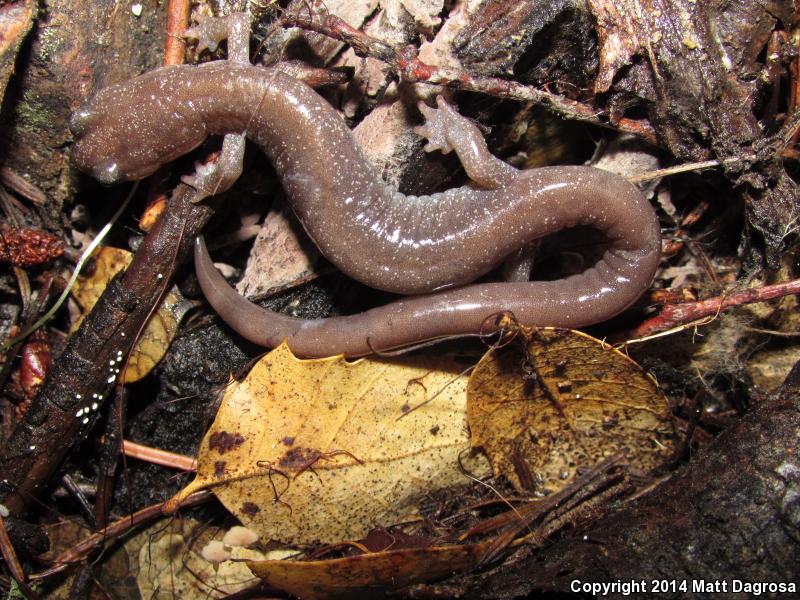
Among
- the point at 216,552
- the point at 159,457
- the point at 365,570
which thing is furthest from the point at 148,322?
the point at 365,570

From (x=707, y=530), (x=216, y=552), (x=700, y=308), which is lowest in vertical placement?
(x=216, y=552)

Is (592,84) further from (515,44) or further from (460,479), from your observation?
(460,479)

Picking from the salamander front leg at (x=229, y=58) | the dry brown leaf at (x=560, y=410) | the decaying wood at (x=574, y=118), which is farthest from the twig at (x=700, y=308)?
the salamander front leg at (x=229, y=58)

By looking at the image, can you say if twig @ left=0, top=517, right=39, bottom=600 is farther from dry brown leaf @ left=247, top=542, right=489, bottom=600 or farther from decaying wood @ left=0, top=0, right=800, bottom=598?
dry brown leaf @ left=247, top=542, right=489, bottom=600

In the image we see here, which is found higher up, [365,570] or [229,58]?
[229,58]

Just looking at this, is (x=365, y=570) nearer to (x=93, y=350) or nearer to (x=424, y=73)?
(x=93, y=350)

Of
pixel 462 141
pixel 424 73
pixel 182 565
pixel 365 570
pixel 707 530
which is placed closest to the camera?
pixel 707 530

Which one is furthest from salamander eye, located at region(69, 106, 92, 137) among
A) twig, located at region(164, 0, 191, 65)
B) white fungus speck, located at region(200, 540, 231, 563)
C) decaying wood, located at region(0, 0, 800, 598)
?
white fungus speck, located at region(200, 540, 231, 563)

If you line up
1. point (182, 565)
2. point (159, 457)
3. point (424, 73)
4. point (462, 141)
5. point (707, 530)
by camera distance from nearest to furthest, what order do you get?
point (707, 530) < point (424, 73) < point (462, 141) < point (182, 565) < point (159, 457)
